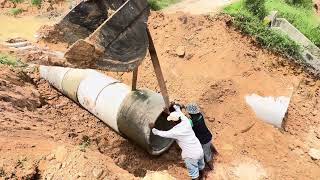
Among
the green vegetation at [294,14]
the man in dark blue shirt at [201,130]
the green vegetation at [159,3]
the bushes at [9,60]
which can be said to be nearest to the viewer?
the man in dark blue shirt at [201,130]

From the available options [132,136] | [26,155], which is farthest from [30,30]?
[26,155]

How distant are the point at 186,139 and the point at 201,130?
576mm

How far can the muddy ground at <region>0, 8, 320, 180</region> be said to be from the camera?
21.1 feet

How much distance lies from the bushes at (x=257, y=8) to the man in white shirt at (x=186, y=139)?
5.26m

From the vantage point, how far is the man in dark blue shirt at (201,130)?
7707mm

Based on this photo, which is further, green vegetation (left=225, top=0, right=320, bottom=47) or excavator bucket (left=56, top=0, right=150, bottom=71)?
green vegetation (left=225, top=0, right=320, bottom=47)

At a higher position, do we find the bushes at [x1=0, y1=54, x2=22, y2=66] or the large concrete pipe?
the bushes at [x1=0, y1=54, x2=22, y2=66]

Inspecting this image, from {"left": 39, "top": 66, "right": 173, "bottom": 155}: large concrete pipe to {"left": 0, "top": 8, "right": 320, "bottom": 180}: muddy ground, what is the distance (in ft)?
1.26

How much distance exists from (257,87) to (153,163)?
3.08 metres

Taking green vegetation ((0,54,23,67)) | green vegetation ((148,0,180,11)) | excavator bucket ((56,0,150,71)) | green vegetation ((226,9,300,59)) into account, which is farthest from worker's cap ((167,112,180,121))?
green vegetation ((148,0,180,11))

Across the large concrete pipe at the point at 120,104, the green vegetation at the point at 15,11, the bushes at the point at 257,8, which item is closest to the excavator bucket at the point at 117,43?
the large concrete pipe at the point at 120,104

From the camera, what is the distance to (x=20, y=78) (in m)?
9.34

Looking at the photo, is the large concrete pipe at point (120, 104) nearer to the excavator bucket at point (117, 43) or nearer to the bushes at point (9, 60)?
the bushes at point (9, 60)

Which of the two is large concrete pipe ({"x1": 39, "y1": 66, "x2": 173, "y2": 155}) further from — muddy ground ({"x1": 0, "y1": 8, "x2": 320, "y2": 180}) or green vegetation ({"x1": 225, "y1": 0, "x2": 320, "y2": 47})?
green vegetation ({"x1": 225, "y1": 0, "x2": 320, "y2": 47})
